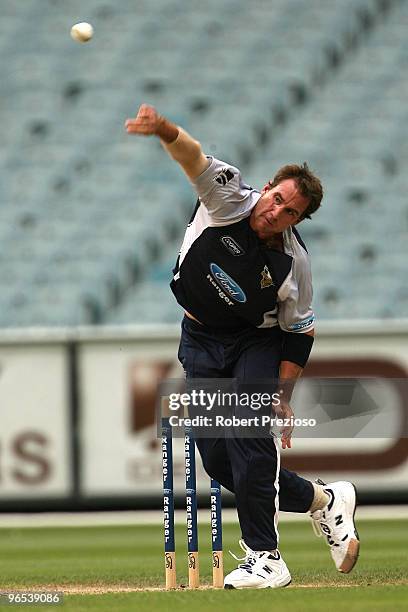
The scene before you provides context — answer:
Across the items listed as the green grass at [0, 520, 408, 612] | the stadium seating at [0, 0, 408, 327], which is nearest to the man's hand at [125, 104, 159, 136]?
the green grass at [0, 520, 408, 612]

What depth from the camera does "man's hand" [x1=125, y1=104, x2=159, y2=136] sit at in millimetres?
4699

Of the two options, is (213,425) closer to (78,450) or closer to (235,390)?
(235,390)

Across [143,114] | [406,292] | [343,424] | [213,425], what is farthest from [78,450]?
[143,114]

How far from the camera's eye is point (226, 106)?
45.3 ft

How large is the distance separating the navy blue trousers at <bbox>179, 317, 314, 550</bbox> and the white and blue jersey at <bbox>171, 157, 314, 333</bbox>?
11 centimetres

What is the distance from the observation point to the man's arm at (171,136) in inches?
186

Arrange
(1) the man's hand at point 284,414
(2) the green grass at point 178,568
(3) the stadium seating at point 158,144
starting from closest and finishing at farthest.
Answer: (2) the green grass at point 178,568 < (1) the man's hand at point 284,414 < (3) the stadium seating at point 158,144

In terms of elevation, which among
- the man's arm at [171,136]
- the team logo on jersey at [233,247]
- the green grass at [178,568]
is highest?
the man's arm at [171,136]

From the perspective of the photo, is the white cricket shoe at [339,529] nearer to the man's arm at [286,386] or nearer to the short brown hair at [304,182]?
the man's arm at [286,386]

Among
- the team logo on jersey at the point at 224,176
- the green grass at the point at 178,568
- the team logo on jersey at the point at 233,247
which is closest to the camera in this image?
the green grass at the point at 178,568

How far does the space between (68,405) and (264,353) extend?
5.20 metres

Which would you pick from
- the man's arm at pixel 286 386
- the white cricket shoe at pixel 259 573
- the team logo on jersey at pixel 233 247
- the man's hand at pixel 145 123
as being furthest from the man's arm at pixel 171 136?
the white cricket shoe at pixel 259 573

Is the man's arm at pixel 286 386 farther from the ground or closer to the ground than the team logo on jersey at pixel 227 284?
closer to the ground

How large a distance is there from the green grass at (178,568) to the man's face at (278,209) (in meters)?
1.40
